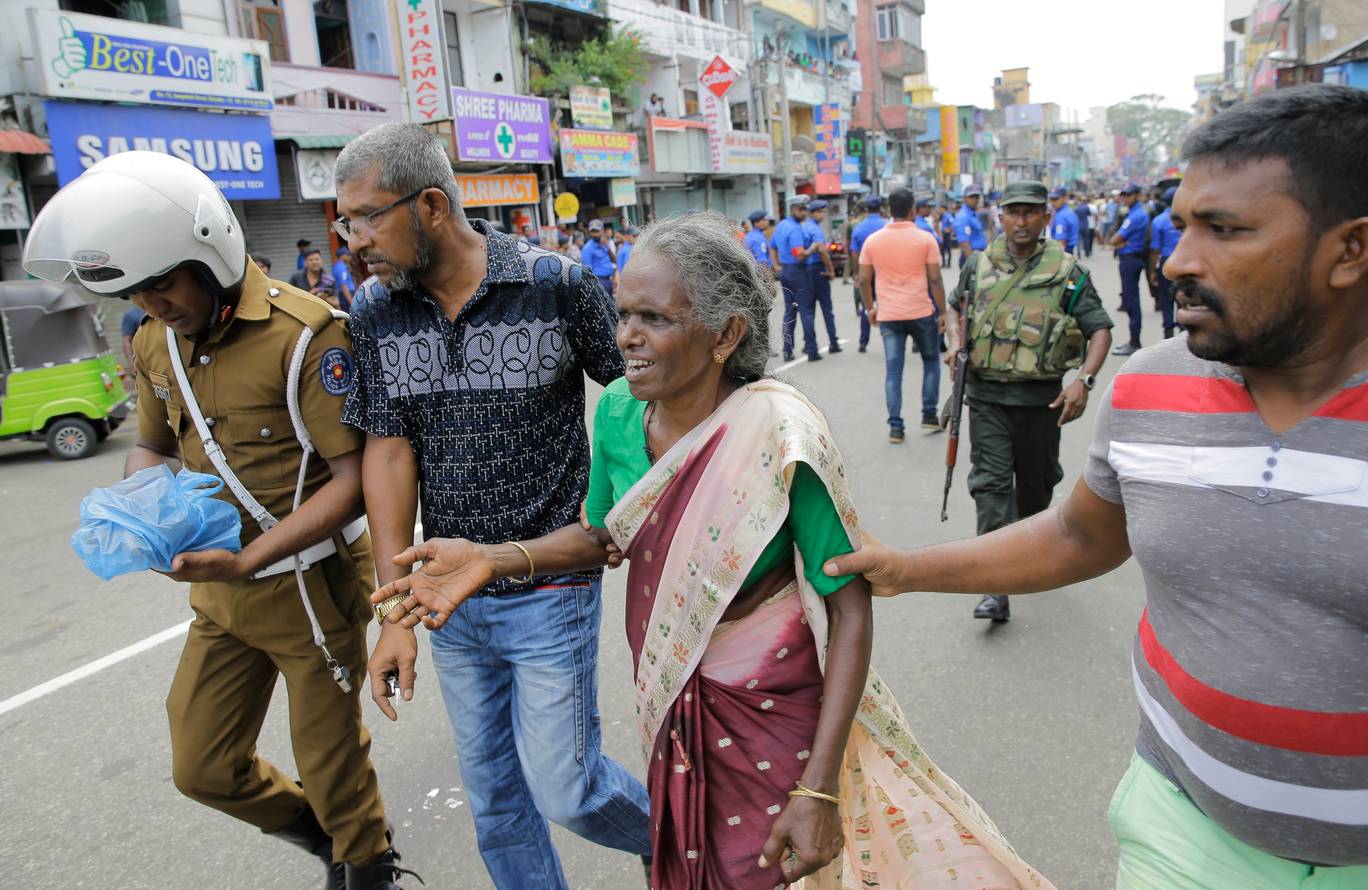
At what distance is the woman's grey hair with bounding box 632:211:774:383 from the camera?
5.98ft

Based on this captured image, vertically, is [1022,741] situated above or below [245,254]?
below

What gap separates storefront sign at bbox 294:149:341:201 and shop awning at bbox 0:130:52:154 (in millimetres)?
3630

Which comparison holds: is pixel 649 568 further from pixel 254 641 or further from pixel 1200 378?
pixel 254 641

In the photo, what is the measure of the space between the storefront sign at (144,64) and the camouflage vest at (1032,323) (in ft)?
40.7

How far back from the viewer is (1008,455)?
4.37m

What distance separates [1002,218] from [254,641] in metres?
3.41

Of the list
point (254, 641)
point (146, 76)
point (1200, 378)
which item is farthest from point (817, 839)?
point (146, 76)

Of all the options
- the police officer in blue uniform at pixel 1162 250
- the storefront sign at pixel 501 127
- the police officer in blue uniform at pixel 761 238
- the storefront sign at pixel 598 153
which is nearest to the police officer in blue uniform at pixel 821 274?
the police officer in blue uniform at pixel 761 238

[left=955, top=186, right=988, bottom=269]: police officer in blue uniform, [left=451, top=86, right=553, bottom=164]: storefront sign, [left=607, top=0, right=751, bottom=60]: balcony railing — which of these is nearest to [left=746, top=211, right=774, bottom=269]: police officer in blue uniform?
[left=955, top=186, right=988, bottom=269]: police officer in blue uniform

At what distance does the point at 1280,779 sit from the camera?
1.37 metres

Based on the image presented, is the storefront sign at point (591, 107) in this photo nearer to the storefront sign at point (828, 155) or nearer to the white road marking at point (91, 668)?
the storefront sign at point (828, 155)

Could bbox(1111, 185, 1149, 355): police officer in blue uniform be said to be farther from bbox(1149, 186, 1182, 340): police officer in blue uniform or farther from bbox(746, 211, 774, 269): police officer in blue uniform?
bbox(746, 211, 774, 269): police officer in blue uniform

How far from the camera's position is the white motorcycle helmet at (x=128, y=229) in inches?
86.0

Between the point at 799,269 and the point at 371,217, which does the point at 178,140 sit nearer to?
the point at 799,269
